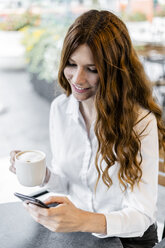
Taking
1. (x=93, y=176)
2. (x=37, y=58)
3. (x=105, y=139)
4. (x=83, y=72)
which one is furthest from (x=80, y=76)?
(x=37, y=58)

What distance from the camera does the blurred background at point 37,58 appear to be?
3.59 metres

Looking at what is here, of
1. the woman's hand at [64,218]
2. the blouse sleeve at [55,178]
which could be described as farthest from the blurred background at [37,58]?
the woman's hand at [64,218]

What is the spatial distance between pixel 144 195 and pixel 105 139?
226mm

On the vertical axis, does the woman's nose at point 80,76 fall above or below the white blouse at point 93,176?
above

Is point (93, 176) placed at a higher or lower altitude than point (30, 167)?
lower

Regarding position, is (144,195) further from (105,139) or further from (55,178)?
(55,178)

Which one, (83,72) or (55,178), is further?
(55,178)

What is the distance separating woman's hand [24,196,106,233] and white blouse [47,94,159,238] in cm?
8

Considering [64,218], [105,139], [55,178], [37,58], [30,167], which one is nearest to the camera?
[64,218]

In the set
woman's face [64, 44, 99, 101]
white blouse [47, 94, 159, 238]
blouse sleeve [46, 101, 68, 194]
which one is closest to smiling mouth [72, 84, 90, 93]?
woman's face [64, 44, 99, 101]

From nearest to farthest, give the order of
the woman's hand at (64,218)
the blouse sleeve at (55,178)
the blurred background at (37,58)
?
the woman's hand at (64,218)
the blouse sleeve at (55,178)
the blurred background at (37,58)

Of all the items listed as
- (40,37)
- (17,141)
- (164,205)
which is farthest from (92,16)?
(40,37)

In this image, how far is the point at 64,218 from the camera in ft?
2.80

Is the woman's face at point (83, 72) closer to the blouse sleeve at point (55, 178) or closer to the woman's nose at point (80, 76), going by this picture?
the woman's nose at point (80, 76)
